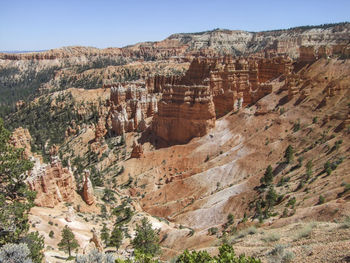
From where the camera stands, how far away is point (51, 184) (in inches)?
1073

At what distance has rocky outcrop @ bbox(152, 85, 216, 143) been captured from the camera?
4882 centimetres

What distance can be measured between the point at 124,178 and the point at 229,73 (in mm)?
28159

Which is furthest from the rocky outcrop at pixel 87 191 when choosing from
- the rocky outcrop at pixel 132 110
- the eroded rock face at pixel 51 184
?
the rocky outcrop at pixel 132 110

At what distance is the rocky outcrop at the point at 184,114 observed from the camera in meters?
48.8

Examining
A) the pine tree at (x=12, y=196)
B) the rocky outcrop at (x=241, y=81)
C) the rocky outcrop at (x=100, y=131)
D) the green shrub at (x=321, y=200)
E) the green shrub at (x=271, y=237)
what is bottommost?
the rocky outcrop at (x=100, y=131)

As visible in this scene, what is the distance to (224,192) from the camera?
34.2m

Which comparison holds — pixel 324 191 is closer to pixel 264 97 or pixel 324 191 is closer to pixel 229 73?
pixel 264 97

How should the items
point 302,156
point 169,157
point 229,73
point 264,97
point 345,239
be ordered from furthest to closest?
point 229,73 < point 264,97 < point 169,157 < point 302,156 < point 345,239

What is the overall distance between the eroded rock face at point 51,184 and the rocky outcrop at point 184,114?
23845mm

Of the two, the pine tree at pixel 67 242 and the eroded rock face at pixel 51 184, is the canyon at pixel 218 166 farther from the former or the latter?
the pine tree at pixel 67 242

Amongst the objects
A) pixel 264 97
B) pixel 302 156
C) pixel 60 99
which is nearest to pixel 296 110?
pixel 264 97

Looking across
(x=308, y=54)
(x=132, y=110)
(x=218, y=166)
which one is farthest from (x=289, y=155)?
(x=132, y=110)

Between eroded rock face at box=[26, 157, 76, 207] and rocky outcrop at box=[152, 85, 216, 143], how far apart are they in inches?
939

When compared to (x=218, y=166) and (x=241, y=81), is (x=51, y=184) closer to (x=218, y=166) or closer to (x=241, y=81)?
(x=218, y=166)
